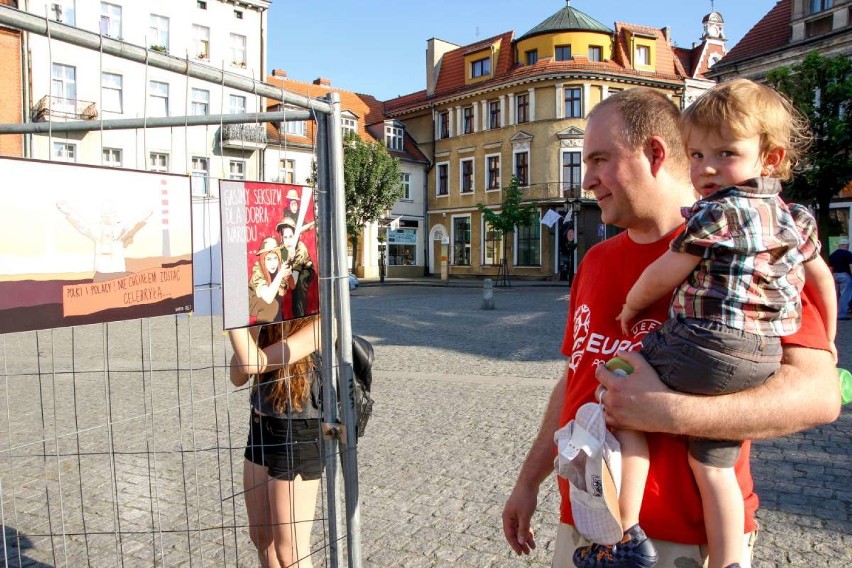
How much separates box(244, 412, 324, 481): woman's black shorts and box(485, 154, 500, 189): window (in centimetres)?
3847

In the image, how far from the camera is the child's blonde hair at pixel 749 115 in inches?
61.7

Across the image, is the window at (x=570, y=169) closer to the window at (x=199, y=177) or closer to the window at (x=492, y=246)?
the window at (x=492, y=246)

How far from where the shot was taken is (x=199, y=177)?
6.56 feet

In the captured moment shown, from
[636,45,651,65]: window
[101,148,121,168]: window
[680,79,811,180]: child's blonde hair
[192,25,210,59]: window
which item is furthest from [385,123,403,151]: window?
[680,79,811,180]: child's blonde hair

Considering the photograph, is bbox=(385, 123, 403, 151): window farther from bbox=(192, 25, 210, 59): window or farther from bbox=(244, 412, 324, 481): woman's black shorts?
bbox=(244, 412, 324, 481): woman's black shorts

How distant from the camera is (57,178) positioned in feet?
5.38

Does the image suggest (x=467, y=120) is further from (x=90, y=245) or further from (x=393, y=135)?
(x=90, y=245)

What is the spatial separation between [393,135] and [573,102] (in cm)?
1279

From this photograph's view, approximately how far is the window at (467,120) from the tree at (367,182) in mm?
6918

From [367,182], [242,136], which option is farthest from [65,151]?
[367,182]

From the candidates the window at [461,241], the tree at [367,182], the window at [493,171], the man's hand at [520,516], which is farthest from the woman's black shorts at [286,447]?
the window at [461,241]

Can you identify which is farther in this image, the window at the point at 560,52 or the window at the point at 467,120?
the window at the point at 467,120

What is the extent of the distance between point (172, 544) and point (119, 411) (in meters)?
3.70

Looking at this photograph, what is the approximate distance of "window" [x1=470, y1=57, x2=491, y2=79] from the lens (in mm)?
40875
